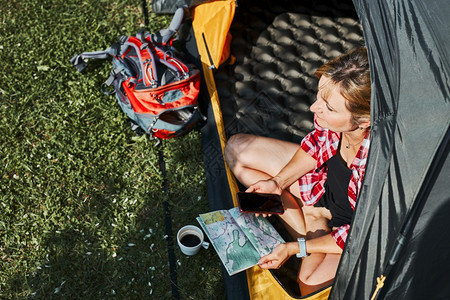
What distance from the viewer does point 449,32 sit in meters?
1.70

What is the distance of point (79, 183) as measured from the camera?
289cm

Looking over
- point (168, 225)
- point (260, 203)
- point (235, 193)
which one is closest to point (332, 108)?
point (260, 203)

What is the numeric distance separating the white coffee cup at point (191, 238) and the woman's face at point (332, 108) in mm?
985

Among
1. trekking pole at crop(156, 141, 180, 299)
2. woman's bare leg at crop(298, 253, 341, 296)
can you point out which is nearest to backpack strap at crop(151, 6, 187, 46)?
trekking pole at crop(156, 141, 180, 299)

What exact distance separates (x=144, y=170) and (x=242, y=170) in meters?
0.67

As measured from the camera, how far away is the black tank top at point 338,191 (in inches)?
88.7

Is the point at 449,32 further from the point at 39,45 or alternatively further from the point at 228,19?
the point at 39,45

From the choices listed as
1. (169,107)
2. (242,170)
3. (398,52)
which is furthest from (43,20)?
(398,52)

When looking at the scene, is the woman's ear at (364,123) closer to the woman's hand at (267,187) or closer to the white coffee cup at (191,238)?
the woman's hand at (267,187)

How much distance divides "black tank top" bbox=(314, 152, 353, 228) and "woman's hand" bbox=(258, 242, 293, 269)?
11.6 inches

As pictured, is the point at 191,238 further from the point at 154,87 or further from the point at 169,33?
the point at 169,33

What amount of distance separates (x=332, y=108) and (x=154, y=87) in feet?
4.26

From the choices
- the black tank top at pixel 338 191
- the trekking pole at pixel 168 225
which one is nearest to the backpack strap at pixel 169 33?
the trekking pole at pixel 168 225

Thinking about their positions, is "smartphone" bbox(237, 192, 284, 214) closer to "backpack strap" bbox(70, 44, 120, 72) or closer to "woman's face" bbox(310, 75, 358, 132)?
"woman's face" bbox(310, 75, 358, 132)
